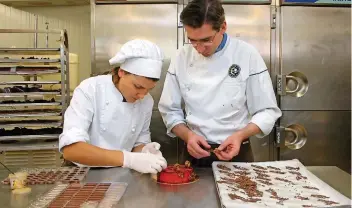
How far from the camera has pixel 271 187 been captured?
4.43ft

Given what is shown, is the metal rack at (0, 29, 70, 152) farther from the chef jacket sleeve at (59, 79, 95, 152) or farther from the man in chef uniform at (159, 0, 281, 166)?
the man in chef uniform at (159, 0, 281, 166)

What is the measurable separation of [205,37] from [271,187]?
750mm

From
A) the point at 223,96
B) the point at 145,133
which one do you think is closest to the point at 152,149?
the point at 145,133

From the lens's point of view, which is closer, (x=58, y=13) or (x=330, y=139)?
(x=330, y=139)

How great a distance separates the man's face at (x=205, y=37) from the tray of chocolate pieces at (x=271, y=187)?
0.56 m

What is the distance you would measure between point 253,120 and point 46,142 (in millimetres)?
1884

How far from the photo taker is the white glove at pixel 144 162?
1.52 m

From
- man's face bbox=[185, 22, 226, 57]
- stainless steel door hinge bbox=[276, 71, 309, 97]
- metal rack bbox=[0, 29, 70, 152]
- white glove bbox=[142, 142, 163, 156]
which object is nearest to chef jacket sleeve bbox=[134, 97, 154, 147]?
white glove bbox=[142, 142, 163, 156]

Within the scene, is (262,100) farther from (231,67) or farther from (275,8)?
(275,8)

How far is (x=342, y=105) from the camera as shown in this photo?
299 cm

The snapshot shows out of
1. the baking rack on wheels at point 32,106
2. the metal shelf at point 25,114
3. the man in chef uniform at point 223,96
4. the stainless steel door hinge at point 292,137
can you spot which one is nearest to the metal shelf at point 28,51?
the baking rack on wheels at point 32,106

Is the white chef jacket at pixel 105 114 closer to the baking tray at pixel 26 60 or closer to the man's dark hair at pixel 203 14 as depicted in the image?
the man's dark hair at pixel 203 14

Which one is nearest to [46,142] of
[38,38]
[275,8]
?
[38,38]

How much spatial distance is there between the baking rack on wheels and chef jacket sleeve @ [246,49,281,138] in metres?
1.57
